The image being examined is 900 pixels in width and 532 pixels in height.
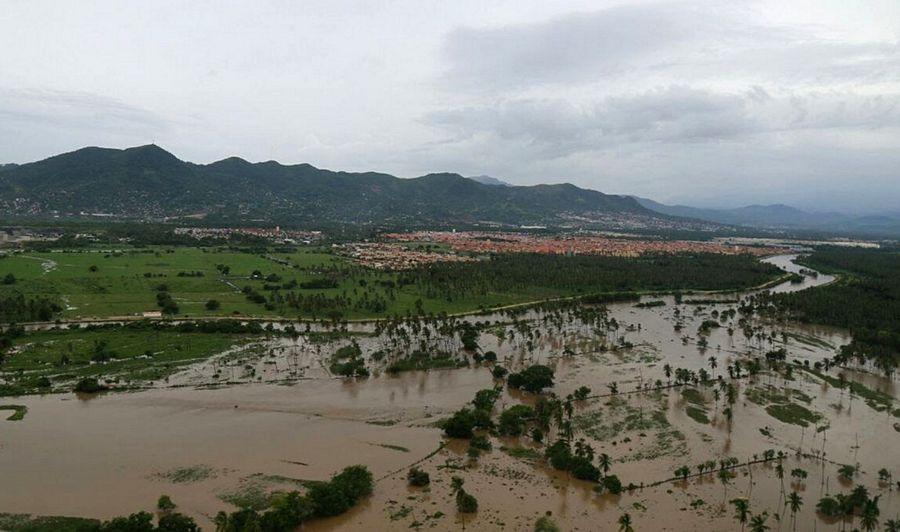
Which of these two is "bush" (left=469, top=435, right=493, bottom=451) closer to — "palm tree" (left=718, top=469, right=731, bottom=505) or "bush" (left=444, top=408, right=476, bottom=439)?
"bush" (left=444, top=408, right=476, bottom=439)

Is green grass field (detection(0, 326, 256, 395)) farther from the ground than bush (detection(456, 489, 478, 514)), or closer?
farther from the ground

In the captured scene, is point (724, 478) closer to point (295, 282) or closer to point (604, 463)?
point (604, 463)

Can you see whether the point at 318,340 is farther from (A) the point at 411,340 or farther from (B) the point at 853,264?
(B) the point at 853,264

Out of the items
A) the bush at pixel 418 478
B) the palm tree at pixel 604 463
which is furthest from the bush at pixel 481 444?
the palm tree at pixel 604 463

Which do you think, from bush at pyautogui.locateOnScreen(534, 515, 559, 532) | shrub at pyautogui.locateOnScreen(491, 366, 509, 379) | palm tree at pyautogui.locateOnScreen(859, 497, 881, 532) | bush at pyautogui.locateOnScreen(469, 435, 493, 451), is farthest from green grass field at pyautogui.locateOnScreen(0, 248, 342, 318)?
palm tree at pyautogui.locateOnScreen(859, 497, 881, 532)

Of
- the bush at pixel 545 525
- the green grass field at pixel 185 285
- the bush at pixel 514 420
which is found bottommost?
the bush at pixel 545 525

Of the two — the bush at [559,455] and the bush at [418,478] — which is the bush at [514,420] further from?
the bush at [418,478]
